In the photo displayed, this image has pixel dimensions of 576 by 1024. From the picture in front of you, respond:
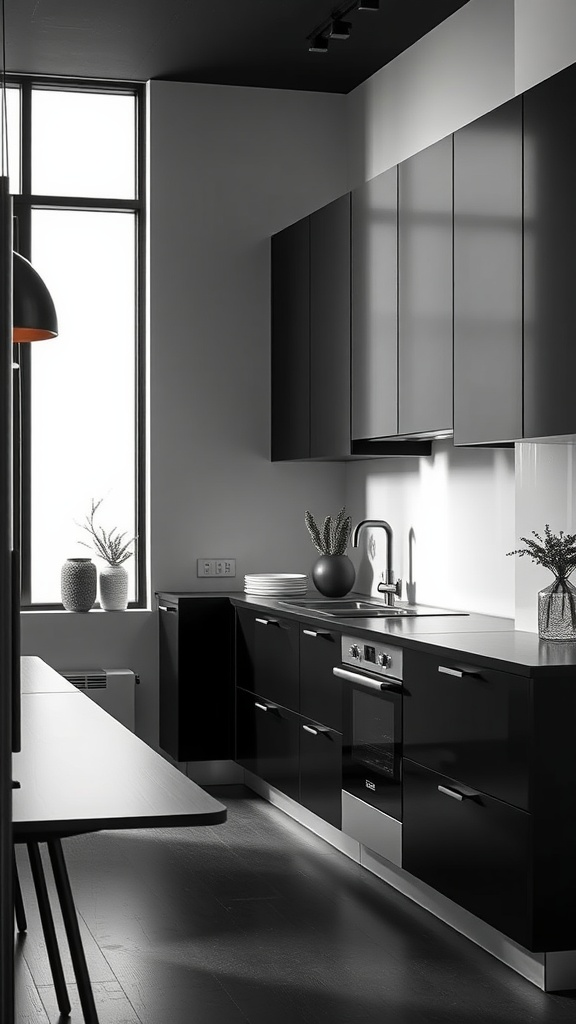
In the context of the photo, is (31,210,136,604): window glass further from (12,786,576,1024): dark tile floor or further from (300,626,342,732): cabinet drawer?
(12,786,576,1024): dark tile floor

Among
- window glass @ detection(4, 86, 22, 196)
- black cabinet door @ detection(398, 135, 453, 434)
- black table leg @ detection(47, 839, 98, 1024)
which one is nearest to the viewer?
black table leg @ detection(47, 839, 98, 1024)

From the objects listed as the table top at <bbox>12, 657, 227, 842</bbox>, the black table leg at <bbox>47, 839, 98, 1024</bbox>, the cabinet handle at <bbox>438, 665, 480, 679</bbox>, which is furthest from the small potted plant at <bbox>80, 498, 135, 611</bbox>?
the black table leg at <bbox>47, 839, 98, 1024</bbox>

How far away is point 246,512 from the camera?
6047mm

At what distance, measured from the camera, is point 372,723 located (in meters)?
4.08

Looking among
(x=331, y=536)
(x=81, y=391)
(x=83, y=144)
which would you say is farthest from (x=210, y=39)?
(x=331, y=536)

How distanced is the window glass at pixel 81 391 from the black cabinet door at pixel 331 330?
1016 millimetres

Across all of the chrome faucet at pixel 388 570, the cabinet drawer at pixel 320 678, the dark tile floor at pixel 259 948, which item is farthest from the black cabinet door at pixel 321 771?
the chrome faucet at pixel 388 570

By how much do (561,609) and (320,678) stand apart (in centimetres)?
124

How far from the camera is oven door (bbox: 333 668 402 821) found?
3891mm

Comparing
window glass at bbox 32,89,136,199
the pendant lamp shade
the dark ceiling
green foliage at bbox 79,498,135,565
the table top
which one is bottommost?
the table top

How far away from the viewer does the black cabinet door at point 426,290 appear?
411 centimetres

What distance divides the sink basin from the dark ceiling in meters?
2.29

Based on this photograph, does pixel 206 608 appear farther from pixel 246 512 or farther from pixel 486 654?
pixel 486 654

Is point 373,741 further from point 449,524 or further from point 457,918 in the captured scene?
point 449,524
